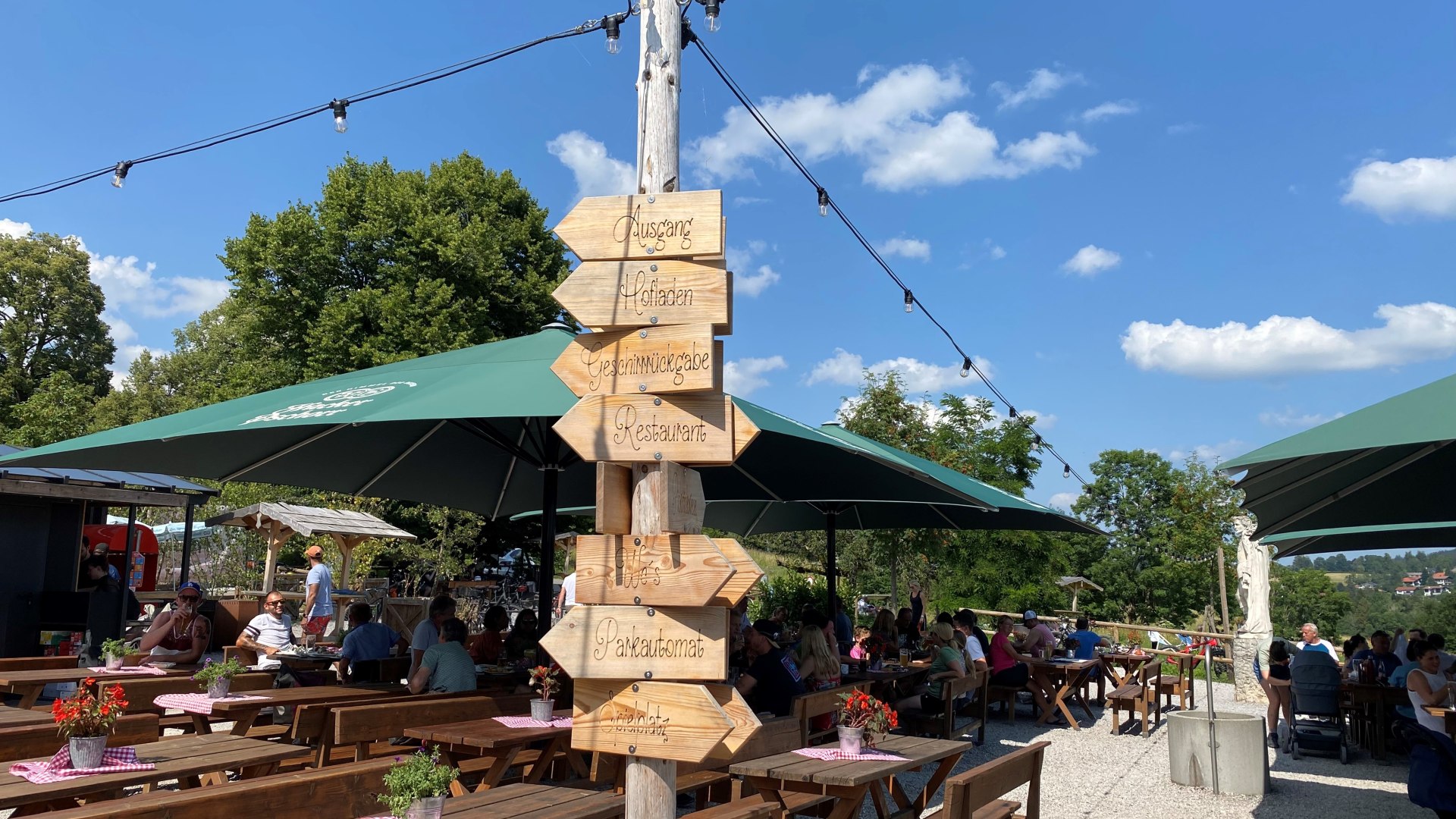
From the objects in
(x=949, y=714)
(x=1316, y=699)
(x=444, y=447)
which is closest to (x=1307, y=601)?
(x=1316, y=699)

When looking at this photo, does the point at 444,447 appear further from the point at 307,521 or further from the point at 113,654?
the point at 307,521

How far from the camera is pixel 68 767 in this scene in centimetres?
392

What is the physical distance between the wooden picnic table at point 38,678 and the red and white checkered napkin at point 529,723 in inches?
108

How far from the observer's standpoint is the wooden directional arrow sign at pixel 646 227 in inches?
118

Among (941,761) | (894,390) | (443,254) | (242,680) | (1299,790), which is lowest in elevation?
(1299,790)

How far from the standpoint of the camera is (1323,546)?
11945mm

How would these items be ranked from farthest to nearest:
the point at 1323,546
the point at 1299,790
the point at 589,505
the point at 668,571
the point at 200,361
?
the point at 200,361 < the point at 1323,546 < the point at 589,505 < the point at 1299,790 < the point at 668,571

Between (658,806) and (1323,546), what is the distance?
1156cm

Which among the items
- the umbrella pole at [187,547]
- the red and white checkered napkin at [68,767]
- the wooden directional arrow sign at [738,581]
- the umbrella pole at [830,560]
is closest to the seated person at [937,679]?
the umbrella pole at [830,560]

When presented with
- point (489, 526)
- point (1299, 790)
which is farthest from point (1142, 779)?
point (489, 526)

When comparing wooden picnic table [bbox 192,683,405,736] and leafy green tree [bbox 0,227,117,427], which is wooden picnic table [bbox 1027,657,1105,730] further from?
leafy green tree [bbox 0,227,117,427]

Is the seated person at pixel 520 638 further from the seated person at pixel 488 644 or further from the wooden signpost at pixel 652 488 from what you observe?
the wooden signpost at pixel 652 488

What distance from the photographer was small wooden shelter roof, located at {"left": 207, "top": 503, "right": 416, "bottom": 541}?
1576cm

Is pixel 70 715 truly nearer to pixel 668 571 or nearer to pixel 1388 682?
pixel 668 571
